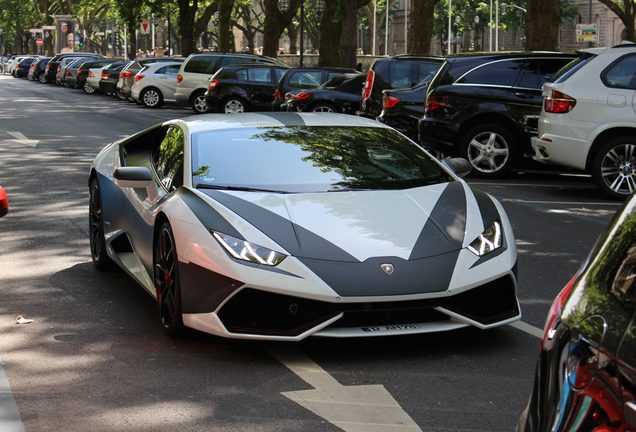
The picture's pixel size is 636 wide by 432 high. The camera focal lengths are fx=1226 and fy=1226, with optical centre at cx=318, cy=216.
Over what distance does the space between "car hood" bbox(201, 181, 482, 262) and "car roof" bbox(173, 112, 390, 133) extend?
40.0 inches

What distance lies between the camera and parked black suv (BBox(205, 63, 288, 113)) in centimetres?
3216

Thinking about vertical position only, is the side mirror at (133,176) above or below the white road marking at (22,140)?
above

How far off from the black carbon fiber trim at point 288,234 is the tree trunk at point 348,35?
32883 mm

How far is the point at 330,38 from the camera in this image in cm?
3972

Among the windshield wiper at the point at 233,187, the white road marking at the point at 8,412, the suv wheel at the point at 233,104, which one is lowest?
the white road marking at the point at 8,412

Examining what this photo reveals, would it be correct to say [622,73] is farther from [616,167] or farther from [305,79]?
[305,79]

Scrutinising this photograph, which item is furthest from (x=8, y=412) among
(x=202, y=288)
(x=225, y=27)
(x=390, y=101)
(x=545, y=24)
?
(x=225, y=27)

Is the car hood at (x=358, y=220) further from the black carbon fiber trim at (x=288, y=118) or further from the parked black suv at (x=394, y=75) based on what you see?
the parked black suv at (x=394, y=75)

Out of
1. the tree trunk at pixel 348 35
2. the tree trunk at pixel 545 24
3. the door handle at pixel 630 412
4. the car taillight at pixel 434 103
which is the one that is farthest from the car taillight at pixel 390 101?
the tree trunk at pixel 348 35

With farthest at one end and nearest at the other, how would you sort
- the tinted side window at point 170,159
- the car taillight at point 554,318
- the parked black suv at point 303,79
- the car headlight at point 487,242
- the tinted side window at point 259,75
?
the tinted side window at point 259,75
the parked black suv at point 303,79
the tinted side window at point 170,159
the car headlight at point 487,242
the car taillight at point 554,318

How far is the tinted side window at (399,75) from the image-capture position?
69.3 ft

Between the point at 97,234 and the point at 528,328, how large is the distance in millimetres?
3482

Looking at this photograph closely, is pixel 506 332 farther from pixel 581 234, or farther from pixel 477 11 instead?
pixel 477 11

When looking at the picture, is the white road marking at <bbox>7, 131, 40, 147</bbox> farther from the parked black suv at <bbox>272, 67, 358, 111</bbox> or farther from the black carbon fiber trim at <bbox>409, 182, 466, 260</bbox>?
the black carbon fiber trim at <bbox>409, 182, 466, 260</bbox>
